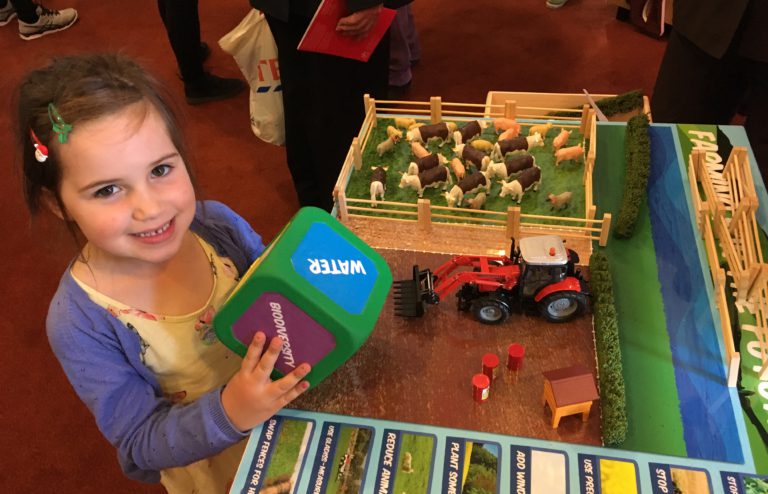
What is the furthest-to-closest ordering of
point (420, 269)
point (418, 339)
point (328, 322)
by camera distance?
point (420, 269)
point (418, 339)
point (328, 322)

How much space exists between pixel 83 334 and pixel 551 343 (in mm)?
832

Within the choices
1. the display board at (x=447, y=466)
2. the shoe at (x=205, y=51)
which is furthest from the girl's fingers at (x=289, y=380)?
the shoe at (x=205, y=51)

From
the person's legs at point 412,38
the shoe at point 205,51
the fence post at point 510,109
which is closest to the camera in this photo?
the fence post at point 510,109

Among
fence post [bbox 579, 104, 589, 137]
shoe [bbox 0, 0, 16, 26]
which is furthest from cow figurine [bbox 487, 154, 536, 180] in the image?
shoe [bbox 0, 0, 16, 26]

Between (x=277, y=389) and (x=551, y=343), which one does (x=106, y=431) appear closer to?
(x=277, y=389)

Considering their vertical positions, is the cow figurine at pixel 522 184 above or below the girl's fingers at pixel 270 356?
below

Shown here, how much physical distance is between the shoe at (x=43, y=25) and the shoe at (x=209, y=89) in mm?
1302

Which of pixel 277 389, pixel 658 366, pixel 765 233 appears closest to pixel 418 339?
pixel 277 389

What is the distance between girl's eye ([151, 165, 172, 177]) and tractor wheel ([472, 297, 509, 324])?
616 mm

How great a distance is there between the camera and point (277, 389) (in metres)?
1.00

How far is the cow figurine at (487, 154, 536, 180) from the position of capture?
1660 millimetres

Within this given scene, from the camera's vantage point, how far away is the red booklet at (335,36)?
1710 millimetres

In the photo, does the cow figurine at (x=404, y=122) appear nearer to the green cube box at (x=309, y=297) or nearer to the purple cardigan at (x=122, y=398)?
the green cube box at (x=309, y=297)

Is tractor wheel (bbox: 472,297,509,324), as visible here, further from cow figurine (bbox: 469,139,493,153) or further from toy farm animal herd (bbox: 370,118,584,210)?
cow figurine (bbox: 469,139,493,153)
